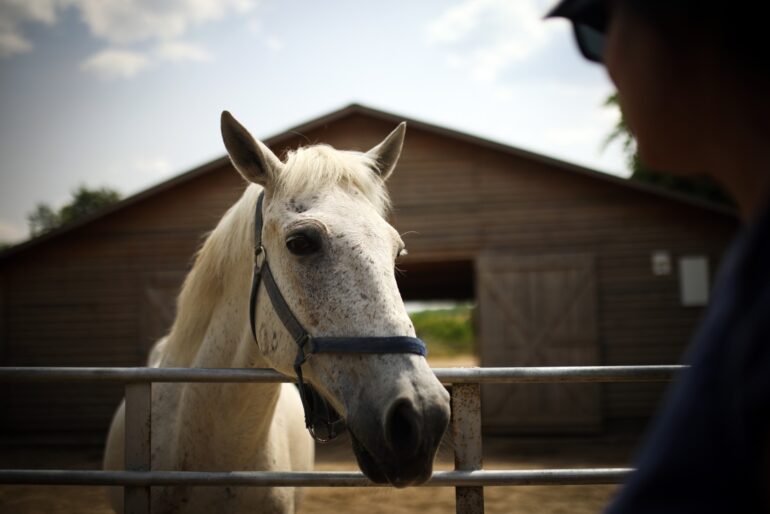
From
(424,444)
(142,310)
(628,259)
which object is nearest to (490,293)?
(628,259)

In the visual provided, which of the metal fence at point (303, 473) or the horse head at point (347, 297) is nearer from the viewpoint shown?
the horse head at point (347, 297)

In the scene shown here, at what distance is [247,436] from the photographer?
219cm

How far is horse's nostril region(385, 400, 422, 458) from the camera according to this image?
1437 millimetres

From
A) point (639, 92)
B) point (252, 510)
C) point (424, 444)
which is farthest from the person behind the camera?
point (252, 510)

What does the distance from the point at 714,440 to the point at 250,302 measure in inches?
71.1

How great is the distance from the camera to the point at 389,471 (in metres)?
1.47

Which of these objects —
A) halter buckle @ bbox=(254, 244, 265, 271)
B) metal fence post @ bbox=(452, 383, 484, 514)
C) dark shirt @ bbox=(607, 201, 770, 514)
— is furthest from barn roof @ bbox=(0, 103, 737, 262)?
dark shirt @ bbox=(607, 201, 770, 514)

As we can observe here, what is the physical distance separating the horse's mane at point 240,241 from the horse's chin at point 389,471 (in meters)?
0.92

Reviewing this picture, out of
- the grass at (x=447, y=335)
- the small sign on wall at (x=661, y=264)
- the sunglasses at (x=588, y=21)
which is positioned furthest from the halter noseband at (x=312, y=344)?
the grass at (x=447, y=335)

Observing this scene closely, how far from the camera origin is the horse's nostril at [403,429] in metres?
1.44

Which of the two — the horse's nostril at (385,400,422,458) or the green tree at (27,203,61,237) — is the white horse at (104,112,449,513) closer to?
the horse's nostril at (385,400,422,458)

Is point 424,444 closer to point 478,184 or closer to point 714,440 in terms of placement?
point 714,440

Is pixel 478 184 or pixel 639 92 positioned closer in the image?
pixel 639 92

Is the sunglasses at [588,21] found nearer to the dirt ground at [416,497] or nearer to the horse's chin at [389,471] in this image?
the horse's chin at [389,471]
